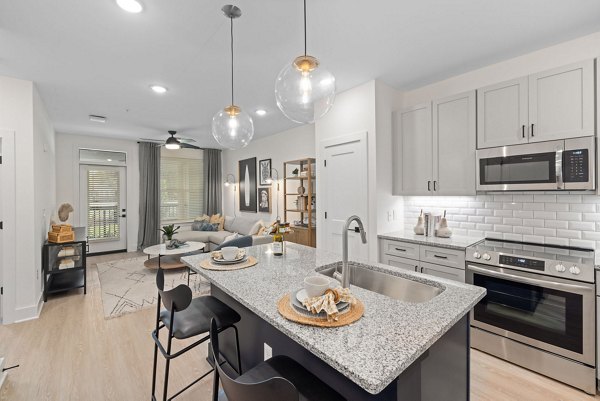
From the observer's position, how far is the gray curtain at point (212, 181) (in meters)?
7.74

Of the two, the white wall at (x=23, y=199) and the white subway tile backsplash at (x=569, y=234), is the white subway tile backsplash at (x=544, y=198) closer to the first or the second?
the white subway tile backsplash at (x=569, y=234)

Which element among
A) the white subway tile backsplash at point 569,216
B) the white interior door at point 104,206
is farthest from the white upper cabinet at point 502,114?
the white interior door at point 104,206

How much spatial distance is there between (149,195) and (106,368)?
518cm

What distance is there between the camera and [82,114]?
4574 mm

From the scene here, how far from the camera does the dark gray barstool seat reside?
161 cm

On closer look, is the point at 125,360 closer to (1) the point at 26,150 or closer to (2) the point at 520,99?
(1) the point at 26,150

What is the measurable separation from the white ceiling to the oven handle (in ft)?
6.58

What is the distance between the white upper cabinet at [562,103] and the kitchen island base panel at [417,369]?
1.97 m

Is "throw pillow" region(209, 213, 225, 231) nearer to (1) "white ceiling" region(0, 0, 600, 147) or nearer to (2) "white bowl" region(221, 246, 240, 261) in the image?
(1) "white ceiling" region(0, 0, 600, 147)

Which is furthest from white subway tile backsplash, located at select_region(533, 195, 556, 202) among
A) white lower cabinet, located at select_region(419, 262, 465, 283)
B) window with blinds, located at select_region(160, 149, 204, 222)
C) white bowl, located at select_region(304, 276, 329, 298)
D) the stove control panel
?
window with blinds, located at select_region(160, 149, 204, 222)

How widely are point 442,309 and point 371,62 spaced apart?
97.1 inches

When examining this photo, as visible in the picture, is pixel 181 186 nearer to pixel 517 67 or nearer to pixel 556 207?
pixel 517 67

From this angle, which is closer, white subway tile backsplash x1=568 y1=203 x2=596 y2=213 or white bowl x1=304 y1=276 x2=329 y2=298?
white bowl x1=304 y1=276 x2=329 y2=298

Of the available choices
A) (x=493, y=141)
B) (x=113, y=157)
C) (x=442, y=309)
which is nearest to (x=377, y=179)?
(x=493, y=141)
